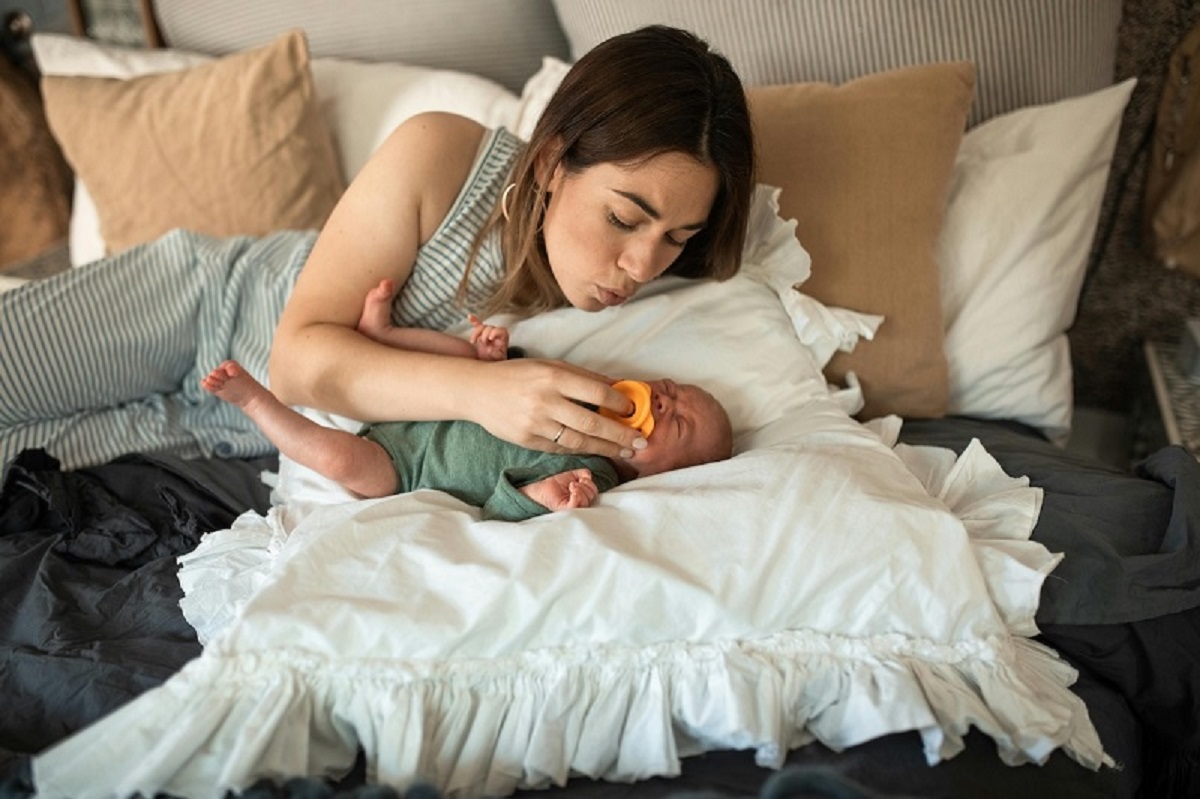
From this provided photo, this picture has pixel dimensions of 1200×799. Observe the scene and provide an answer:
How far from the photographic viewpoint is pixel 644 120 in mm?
1094

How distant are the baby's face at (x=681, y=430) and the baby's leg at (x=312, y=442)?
326 mm

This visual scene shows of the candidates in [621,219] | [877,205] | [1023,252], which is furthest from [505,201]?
[1023,252]

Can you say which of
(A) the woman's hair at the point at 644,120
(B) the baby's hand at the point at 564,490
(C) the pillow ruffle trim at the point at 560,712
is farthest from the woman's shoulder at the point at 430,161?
(C) the pillow ruffle trim at the point at 560,712

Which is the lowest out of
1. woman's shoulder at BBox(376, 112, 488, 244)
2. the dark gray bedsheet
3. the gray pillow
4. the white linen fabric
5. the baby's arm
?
the dark gray bedsheet

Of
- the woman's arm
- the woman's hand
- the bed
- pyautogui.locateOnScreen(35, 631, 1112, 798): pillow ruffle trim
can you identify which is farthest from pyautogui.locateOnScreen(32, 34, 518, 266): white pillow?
pyautogui.locateOnScreen(35, 631, 1112, 798): pillow ruffle trim

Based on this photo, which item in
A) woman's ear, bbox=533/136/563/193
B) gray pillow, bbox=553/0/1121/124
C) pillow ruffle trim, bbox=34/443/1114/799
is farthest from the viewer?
gray pillow, bbox=553/0/1121/124

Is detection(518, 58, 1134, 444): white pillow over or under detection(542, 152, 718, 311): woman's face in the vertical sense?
under

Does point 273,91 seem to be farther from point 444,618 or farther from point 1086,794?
point 1086,794

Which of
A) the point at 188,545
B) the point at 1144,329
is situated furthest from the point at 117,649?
the point at 1144,329

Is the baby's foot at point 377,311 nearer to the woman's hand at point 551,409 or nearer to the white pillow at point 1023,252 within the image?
the woman's hand at point 551,409

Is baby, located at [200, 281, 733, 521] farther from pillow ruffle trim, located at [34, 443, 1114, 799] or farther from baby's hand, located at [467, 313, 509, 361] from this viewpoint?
pillow ruffle trim, located at [34, 443, 1114, 799]

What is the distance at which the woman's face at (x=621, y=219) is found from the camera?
3.64ft

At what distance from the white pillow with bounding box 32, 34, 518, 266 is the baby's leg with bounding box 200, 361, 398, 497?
0.75 m

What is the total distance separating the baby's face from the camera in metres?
1.19
